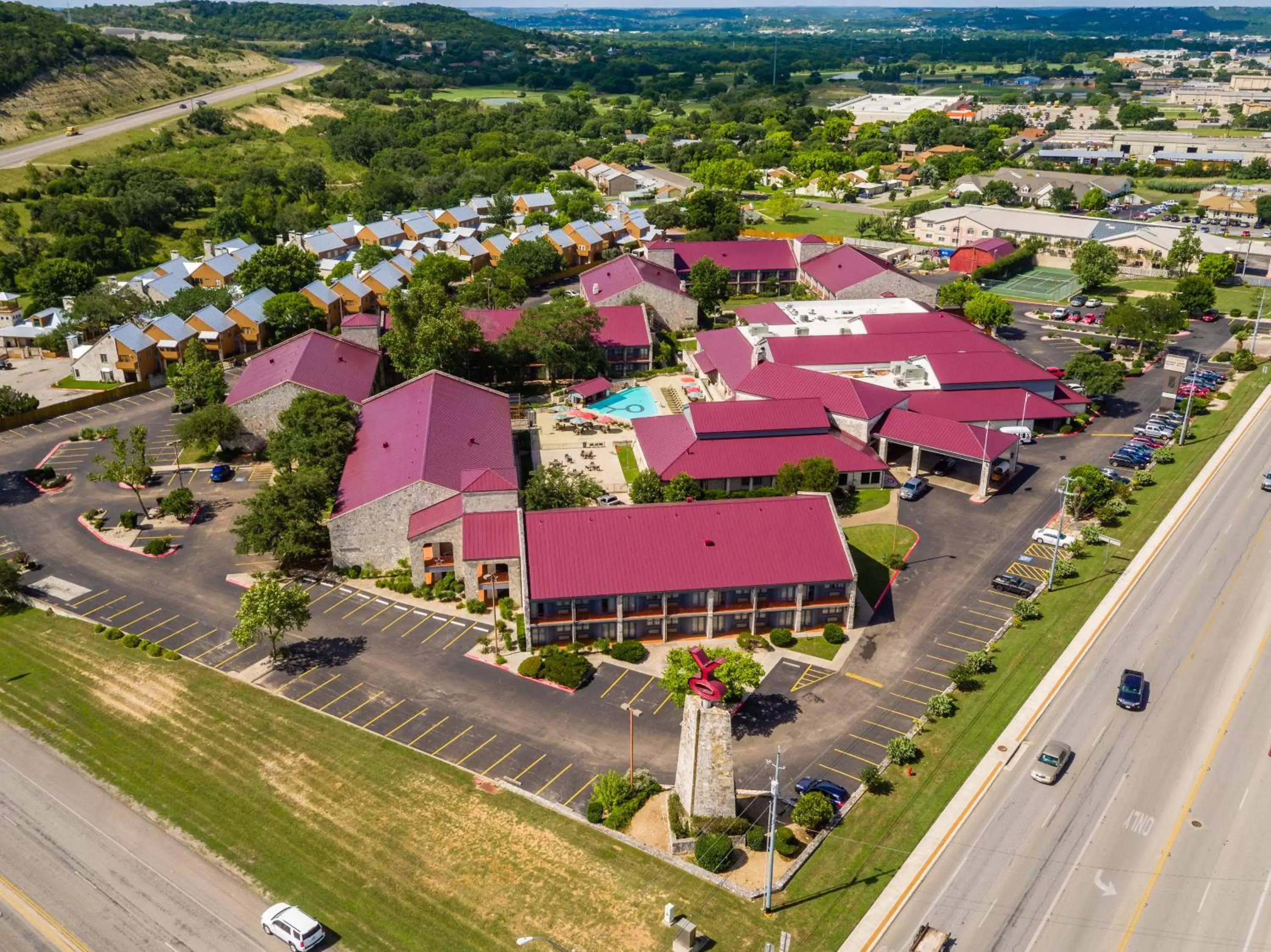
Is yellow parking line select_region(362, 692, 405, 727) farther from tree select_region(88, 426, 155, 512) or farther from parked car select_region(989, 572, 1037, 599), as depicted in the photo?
parked car select_region(989, 572, 1037, 599)

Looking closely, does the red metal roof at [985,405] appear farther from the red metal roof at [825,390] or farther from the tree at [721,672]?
the tree at [721,672]

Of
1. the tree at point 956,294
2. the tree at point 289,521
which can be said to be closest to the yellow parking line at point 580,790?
the tree at point 289,521

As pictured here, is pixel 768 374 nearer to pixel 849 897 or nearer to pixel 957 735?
pixel 957 735

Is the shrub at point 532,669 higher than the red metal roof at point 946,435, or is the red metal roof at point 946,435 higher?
the red metal roof at point 946,435

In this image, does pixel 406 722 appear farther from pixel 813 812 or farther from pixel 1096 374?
pixel 1096 374

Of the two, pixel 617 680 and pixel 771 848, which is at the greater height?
pixel 771 848

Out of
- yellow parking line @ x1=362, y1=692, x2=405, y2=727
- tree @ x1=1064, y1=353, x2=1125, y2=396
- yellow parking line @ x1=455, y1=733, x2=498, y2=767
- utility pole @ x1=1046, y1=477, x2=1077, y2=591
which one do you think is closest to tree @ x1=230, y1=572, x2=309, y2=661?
yellow parking line @ x1=362, y1=692, x2=405, y2=727

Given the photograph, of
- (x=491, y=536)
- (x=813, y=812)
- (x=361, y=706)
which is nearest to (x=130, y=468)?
(x=491, y=536)
